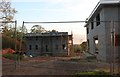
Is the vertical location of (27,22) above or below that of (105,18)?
below

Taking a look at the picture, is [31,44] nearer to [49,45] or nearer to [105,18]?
[49,45]

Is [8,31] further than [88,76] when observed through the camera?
Yes

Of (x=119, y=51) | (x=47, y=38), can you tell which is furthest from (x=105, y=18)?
(x=47, y=38)

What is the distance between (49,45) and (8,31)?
1178cm

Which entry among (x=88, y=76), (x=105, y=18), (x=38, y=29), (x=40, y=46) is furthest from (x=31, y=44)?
(x=88, y=76)

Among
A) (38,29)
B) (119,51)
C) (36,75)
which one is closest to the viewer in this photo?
(36,75)

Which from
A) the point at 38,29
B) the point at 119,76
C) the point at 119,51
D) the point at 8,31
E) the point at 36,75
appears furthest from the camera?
the point at 38,29

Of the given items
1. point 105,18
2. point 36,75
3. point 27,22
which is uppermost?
point 105,18

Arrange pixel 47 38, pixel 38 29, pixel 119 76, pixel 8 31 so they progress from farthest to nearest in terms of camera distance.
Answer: pixel 38 29
pixel 47 38
pixel 8 31
pixel 119 76

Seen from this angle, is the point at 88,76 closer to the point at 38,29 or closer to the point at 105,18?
the point at 105,18

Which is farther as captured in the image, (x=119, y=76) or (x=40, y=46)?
(x=40, y=46)

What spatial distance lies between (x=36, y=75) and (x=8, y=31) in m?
23.7

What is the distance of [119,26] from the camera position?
25.2 meters

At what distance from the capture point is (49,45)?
4638cm
